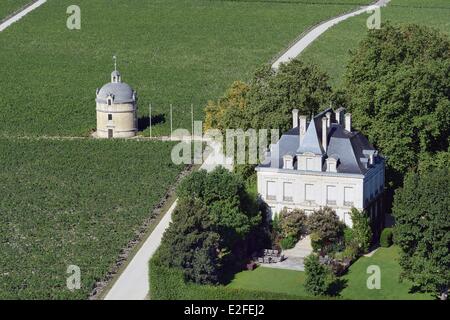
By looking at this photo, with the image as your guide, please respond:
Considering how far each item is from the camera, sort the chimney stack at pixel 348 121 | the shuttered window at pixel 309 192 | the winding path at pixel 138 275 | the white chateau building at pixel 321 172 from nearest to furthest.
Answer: the winding path at pixel 138 275 → the white chateau building at pixel 321 172 → the shuttered window at pixel 309 192 → the chimney stack at pixel 348 121

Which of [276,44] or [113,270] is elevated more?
[276,44]

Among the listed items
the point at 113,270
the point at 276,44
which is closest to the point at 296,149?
the point at 113,270

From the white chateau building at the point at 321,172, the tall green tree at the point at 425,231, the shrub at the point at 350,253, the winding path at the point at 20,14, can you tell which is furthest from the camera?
the winding path at the point at 20,14

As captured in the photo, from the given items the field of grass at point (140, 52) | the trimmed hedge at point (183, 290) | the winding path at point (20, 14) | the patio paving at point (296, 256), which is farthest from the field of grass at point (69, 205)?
the winding path at point (20, 14)

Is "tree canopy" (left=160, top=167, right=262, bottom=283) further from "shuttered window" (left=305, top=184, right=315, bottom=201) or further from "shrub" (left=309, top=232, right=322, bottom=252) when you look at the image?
"shuttered window" (left=305, top=184, right=315, bottom=201)

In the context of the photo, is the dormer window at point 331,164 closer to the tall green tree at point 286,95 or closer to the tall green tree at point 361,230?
the tall green tree at point 361,230

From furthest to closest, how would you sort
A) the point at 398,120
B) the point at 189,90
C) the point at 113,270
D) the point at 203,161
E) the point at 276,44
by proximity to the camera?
the point at 276,44 < the point at 189,90 < the point at 203,161 < the point at 398,120 < the point at 113,270

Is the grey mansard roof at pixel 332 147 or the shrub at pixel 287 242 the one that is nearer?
the shrub at pixel 287 242

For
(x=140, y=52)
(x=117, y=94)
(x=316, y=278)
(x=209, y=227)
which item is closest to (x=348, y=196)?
(x=316, y=278)

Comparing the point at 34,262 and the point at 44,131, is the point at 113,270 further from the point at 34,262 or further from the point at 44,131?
the point at 44,131
